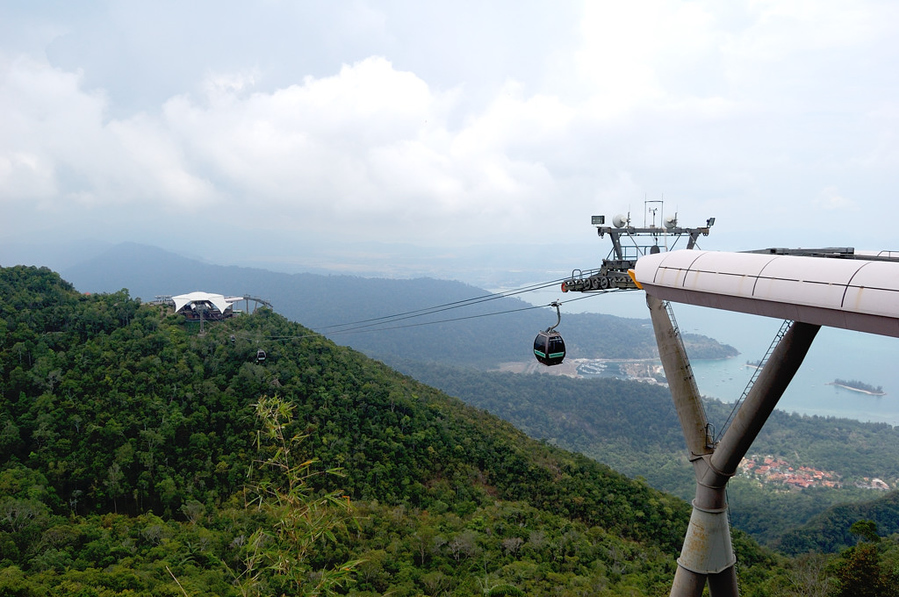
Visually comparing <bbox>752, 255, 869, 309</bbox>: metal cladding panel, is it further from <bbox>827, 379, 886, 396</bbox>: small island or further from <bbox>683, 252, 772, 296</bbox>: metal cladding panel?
<bbox>827, 379, 886, 396</bbox>: small island

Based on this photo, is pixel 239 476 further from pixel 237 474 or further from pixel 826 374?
pixel 826 374

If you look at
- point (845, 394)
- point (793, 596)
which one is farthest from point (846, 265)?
point (845, 394)

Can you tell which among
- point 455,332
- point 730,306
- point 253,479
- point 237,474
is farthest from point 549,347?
point 455,332

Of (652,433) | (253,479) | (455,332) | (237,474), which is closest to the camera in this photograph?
(237,474)

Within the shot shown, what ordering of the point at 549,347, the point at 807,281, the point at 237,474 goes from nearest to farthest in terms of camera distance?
the point at 807,281
the point at 549,347
the point at 237,474

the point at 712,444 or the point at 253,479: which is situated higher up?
the point at 712,444

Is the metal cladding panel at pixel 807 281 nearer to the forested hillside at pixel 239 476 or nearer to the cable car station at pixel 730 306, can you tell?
the cable car station at pixel 730 306

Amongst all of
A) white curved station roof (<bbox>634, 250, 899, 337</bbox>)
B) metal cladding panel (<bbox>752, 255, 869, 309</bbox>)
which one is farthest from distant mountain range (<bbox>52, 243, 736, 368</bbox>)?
metal cladding panel (<bbox>752, 255, 869, 309</bbox>)
